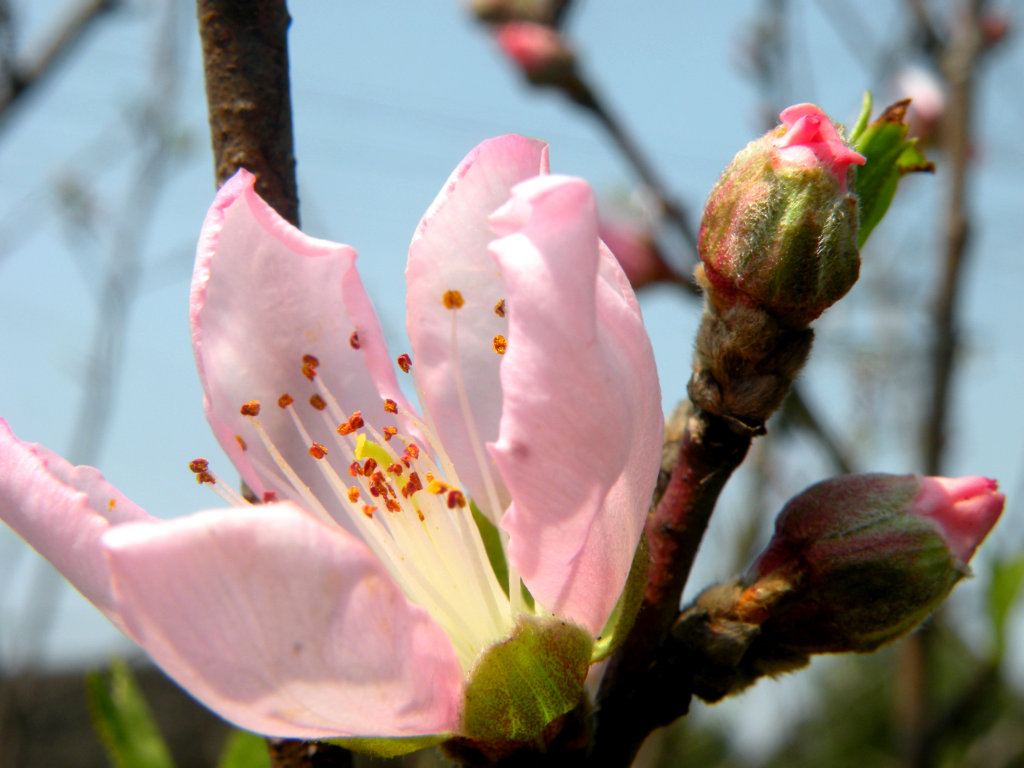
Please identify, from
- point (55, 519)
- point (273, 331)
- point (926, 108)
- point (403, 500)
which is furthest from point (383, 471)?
point (926, 108)

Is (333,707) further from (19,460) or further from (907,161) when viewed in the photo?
(907,161)

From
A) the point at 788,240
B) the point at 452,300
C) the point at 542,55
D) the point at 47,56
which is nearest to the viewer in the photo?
the point at 788,240

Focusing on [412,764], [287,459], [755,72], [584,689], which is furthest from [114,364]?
[584,689]

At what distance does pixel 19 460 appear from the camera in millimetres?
546

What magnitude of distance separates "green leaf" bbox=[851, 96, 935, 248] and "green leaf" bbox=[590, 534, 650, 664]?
0.31 m

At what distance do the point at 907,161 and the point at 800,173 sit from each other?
25 centimetres

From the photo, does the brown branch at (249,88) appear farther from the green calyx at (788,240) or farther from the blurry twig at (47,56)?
the blurry twig at (47,56)

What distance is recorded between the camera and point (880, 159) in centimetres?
72

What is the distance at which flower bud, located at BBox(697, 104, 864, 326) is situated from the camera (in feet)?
1.86

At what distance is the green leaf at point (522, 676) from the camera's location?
0.57 m

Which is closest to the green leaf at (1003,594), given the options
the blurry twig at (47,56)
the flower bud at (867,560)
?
the flower bud at (867,560)

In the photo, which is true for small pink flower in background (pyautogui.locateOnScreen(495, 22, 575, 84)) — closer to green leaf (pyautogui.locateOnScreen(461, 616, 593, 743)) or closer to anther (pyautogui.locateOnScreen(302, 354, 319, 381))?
anther (pyautogui.locateOnScreen(302, 354, 319, 381))

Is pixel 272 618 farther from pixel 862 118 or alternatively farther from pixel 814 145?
pixel 862 118

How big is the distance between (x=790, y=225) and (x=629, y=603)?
248 mm
